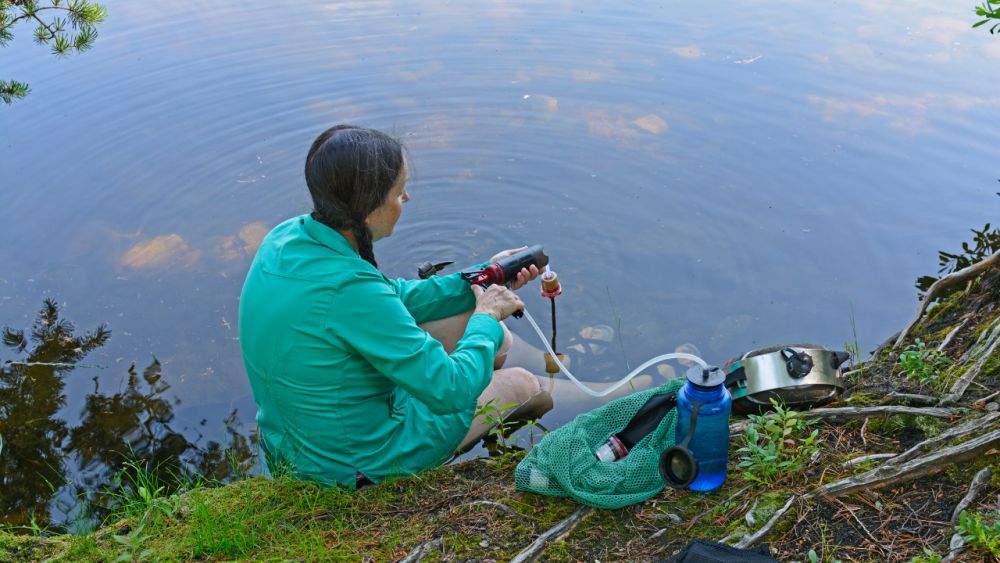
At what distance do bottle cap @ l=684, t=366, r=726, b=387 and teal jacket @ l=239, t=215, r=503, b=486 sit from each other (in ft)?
2.39

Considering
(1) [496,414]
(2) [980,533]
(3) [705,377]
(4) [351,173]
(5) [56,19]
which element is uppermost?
(5) [56,19]

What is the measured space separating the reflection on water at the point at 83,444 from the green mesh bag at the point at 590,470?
1411 mm

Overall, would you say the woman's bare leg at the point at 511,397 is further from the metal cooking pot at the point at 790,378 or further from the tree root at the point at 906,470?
the tree root at the point at 906,470

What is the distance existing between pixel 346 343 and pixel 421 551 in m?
0.69

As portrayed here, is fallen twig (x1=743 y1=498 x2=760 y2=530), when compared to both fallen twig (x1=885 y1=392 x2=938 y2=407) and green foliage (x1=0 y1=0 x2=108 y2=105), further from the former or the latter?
green foliage (x1=0 y1=0 x2=108 y2=105)

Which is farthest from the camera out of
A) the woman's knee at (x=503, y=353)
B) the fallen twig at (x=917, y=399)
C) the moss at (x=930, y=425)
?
the woman's knee at (x=503, y=353)

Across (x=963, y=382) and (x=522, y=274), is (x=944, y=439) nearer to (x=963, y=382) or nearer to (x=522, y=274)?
(x=963, y=382)

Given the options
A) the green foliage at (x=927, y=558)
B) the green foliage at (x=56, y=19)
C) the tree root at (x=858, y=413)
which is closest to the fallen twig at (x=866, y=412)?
the tree root at (x=858, y=413)

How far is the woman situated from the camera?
2.05 m

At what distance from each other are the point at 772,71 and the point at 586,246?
3.69m

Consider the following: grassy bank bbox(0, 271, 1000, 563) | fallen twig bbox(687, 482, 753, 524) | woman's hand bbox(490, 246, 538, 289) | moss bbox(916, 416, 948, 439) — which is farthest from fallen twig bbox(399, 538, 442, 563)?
moss bbox(916, 416, 948, 439)

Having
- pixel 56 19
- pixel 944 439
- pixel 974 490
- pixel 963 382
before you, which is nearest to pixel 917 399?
pixel 963 382

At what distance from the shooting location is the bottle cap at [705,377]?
1909 millimetres

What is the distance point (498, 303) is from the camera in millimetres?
2578
